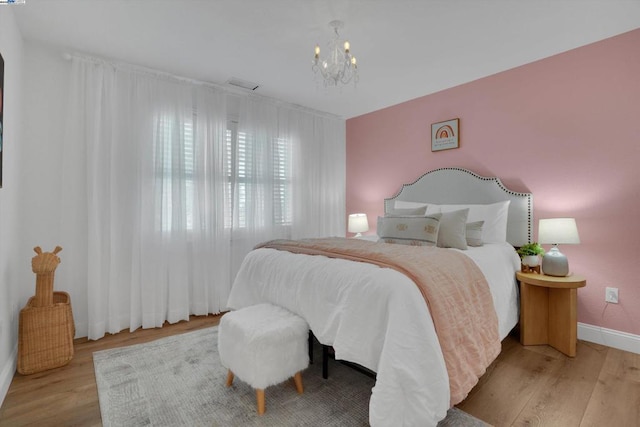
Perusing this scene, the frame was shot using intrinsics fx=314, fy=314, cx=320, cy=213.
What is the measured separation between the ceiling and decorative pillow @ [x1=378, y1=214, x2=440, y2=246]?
4.76ft

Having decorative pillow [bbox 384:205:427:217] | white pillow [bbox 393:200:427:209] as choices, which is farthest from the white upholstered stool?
white pillow [bbox 393:200:427:209]

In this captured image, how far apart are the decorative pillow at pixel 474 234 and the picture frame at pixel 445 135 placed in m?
1.09

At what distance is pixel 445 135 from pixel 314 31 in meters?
1.97

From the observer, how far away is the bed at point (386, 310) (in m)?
1.41

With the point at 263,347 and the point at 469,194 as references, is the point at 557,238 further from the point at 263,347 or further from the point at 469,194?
the point at 263,347

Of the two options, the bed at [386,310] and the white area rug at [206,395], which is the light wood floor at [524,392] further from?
the bed at [386,310]

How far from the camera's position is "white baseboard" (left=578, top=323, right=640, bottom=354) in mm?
2449

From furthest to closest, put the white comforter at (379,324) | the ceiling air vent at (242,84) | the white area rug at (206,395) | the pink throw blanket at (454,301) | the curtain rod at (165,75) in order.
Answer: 1. the ceiling air vent at (242,84)
2. the curtain rod at (165,75)
3. the white area rug at (206,395)
4. the pink throw blanket at (454,301)
5. the white comforter at (379,324)

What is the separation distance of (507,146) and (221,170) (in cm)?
298

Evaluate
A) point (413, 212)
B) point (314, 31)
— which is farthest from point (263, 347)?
point (314, 31)

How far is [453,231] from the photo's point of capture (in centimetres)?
262

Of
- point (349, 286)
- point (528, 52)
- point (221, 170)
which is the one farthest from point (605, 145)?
point (221, 170)

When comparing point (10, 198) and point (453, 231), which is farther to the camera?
point (453, 231)

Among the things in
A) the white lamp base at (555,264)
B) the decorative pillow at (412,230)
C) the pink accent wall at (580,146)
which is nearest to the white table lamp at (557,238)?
the white lamp base at (555,264)
